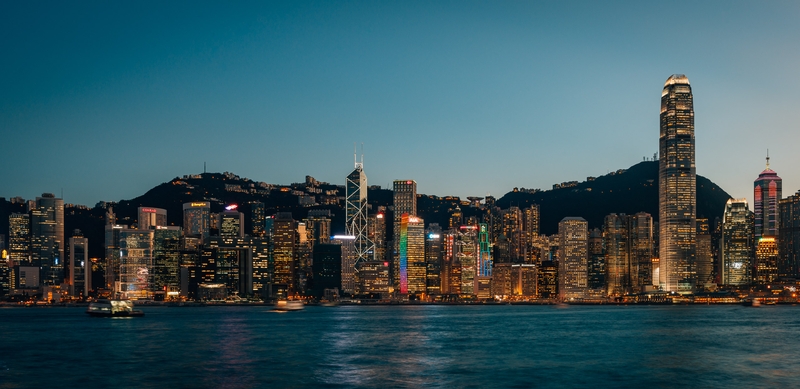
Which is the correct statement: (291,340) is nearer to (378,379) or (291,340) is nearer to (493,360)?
(493,360)

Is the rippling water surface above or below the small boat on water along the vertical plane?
above

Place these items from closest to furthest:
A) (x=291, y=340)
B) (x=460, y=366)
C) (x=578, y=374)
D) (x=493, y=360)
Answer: (x=578, y=374)
(x=460, y=366)
(x=493, y=360)
(x=291, y=340)

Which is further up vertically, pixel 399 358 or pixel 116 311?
pixel 399 358

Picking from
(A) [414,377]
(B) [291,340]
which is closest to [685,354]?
(A) [414,377]

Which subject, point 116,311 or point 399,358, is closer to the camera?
point 399,358

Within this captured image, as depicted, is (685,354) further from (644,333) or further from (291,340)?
(291,340)

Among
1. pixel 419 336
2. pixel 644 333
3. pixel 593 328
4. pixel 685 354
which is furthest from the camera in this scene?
pixel 593 328

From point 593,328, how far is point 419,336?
30.8 meters

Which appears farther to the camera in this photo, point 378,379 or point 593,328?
point 593,328

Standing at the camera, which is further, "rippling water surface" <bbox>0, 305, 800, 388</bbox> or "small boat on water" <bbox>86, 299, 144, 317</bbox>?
"small boat on water" <bbox>86, 299, 144, 317</bbox>

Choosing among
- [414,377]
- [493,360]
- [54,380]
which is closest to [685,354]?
[493,360]

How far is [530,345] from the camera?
86.4 m

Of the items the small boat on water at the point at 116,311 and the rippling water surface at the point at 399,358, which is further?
the small boat on water at the point at 116,311

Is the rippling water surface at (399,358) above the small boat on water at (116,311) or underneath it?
above
